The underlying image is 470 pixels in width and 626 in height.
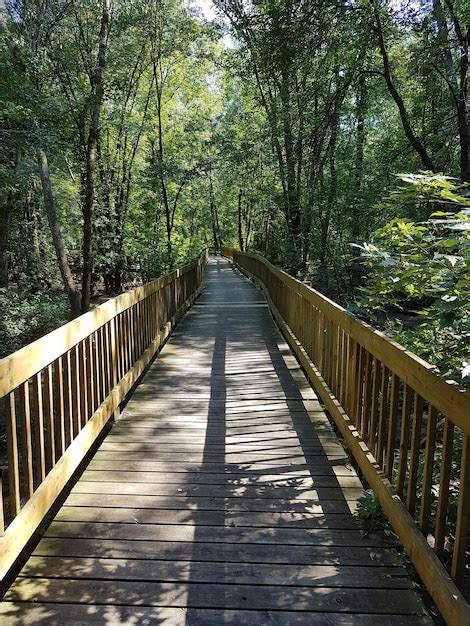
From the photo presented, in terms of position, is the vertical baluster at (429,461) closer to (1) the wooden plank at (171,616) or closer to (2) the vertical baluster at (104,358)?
(1) the wooden plank at (171,616)

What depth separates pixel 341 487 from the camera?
3238 mm

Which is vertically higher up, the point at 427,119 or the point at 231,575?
the point at 427,119

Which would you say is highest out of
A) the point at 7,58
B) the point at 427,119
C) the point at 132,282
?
the point at 7,58

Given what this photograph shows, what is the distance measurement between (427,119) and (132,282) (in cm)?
1584

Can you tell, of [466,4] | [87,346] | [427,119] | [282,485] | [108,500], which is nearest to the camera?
[108,500]

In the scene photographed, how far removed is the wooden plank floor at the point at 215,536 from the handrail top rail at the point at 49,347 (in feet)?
3.02

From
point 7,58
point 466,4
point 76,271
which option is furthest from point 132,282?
point 466,4

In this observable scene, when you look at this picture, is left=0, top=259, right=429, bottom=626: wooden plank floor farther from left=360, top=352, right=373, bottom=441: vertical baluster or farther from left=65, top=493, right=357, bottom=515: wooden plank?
left=360, top=352, right=373, bottom=441: vertical baluster

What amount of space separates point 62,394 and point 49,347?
1.13 feet

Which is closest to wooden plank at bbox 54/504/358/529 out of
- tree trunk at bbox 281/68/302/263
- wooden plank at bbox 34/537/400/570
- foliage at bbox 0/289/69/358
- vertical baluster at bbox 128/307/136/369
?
wooden plank at bbox 34/537/400/570

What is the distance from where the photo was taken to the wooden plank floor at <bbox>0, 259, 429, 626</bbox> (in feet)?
7.06

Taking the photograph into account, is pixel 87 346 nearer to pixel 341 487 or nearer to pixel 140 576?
pixel 140 576

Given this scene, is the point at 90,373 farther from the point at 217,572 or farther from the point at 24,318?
the point at 24,318

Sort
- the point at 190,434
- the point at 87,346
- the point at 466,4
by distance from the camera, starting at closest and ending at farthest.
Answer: the point at 87,346 → the point at 190,434 → the point at 466,4
